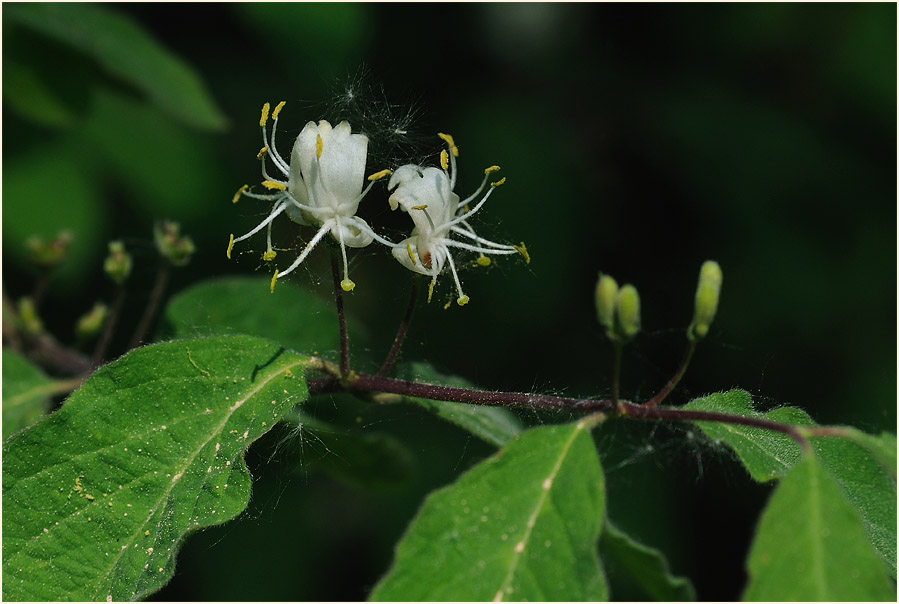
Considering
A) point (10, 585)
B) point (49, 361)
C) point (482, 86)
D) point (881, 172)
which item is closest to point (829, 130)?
point (881, 172)

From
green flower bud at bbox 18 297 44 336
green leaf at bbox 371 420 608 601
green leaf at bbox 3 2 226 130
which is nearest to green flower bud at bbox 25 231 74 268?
green flower bud at bbox 18 297 44 336

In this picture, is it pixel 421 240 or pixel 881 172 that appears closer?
pixel 421 240

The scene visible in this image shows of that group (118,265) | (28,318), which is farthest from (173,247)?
(28,318)

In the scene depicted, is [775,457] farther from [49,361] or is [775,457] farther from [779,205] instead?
[779,205]

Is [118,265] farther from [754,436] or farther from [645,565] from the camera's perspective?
[754,436]

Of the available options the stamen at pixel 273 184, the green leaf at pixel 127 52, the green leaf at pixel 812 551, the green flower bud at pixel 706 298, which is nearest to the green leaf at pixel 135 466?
the stamen at pixel 273 184

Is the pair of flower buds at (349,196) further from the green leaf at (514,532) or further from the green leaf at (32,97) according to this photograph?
the green leaf at (32,97)
